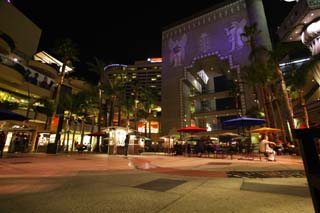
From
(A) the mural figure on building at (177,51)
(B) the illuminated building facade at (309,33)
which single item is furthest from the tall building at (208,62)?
(B) the illuminated building facade at (309,33)

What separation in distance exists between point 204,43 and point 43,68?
39.6 m

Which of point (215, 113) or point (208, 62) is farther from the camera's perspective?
point (208, 62)

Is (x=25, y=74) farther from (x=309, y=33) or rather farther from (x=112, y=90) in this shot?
(x=309, y=33)

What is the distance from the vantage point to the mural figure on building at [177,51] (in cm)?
5193

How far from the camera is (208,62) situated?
49938mm

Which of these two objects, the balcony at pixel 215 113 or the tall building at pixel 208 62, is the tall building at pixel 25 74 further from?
the balcony at pixel 215 113

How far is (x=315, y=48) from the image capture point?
2722 centimetres

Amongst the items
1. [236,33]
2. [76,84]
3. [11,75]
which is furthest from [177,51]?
[11,75]

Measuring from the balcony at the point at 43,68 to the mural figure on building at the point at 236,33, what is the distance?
42.8m

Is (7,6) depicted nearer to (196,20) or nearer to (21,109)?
(21,109)

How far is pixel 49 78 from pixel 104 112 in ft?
52.7

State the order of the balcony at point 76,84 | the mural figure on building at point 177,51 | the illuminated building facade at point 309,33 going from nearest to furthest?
the illuminated building facade at point 309,33 → the balcony at point 76,84 → the mural figure on building at point 177,51

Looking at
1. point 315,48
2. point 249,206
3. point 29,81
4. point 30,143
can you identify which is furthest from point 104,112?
point 315,48

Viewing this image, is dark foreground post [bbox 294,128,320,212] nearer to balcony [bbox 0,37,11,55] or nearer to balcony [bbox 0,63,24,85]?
balcony [bbox 0,63,24,85]
